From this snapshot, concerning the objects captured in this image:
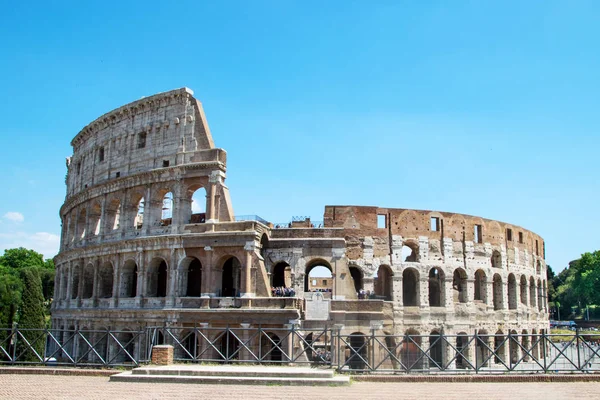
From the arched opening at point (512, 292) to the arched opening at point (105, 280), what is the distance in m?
25.7

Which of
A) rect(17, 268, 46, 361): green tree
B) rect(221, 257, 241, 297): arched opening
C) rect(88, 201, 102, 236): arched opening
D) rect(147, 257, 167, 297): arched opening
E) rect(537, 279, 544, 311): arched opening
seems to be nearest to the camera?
rect(221, 257, 241, 297): arched opening

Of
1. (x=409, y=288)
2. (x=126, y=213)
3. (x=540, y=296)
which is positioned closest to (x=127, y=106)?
(x=126, y=213)

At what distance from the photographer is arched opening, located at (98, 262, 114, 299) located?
32125 mm

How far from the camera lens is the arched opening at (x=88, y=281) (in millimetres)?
34156

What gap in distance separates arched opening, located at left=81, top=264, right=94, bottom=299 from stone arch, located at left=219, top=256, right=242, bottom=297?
942 centimetres

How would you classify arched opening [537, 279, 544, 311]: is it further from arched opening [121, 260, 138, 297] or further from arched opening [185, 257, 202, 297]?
arched opening [121, 260, 138, 297]

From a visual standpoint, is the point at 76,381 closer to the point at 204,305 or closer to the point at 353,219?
the point at 204,305

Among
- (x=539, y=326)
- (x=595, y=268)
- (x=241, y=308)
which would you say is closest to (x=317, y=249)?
(x=241, y=308)

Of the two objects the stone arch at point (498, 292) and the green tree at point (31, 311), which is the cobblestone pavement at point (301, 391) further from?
the stone arch at point (498, 292)

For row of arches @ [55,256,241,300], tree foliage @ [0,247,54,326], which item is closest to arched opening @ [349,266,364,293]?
row of arches @ [55,256,241,300]

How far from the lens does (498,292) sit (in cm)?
3509

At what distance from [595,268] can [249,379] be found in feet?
225

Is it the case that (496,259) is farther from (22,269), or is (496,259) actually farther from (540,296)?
(22,269)

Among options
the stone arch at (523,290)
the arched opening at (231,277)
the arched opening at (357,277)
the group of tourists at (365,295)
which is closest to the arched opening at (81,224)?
the arched opening at (231,277)
